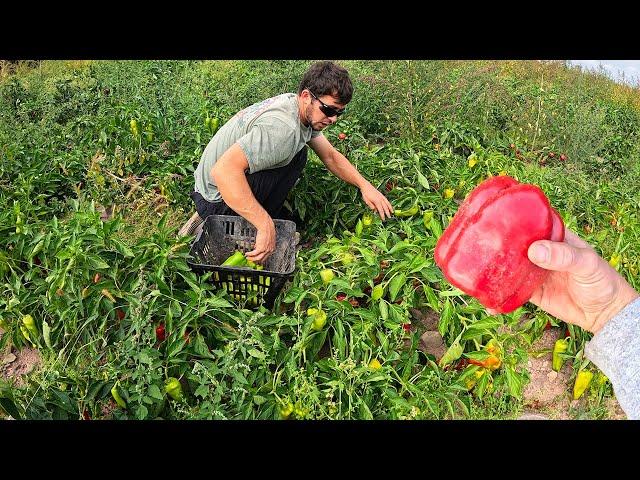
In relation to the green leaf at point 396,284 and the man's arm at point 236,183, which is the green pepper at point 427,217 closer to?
the green leaf at point 396,284

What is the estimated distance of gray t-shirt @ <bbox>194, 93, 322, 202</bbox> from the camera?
8.98 ft

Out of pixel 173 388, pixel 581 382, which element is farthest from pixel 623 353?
pixel 173 388

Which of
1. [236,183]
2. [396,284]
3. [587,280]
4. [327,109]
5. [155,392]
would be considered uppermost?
[327,109]

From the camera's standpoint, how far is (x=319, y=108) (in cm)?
283

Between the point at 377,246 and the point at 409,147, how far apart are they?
1.03 metres

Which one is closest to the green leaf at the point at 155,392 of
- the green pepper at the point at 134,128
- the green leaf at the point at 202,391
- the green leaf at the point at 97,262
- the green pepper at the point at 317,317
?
the green leaf at the point at 202,391

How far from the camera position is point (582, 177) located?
11.9ft

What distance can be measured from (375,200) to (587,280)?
64.1 inches

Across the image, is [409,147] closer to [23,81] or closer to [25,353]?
[25,353]

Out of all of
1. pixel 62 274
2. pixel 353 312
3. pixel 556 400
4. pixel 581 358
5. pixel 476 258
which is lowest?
pixel 556 400

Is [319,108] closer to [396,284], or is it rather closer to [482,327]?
[396,284]

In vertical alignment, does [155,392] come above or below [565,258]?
below

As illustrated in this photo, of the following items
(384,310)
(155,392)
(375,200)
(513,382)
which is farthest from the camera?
(375,200)

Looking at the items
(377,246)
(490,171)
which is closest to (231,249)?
(377,246)
